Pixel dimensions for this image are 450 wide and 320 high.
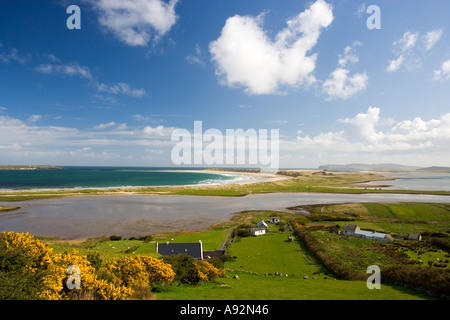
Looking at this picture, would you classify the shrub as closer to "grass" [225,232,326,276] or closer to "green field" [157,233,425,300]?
"green field" [157,233,425,300]

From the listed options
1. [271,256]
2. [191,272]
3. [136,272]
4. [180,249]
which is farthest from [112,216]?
[136,272]

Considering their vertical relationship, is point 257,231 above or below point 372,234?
below

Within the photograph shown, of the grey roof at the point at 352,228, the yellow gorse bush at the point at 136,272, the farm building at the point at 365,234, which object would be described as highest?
the yellow gorse bush at the point at 136,272

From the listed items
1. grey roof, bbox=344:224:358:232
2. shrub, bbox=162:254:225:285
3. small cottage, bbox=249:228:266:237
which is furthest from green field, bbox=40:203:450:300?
grey roof, bbox=344:224:358:232

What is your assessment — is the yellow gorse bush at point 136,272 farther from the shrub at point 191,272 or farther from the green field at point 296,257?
the shrub at point 191,272

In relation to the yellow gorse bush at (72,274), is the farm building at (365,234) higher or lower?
Answer: lower

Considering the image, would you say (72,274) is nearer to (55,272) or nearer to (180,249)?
(55,272)

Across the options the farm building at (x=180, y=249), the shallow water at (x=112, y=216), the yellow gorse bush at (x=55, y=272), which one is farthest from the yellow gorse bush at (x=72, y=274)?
the shallow water at (x=112, y=216)

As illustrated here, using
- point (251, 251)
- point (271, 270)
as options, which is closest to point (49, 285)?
point (271, 270)
